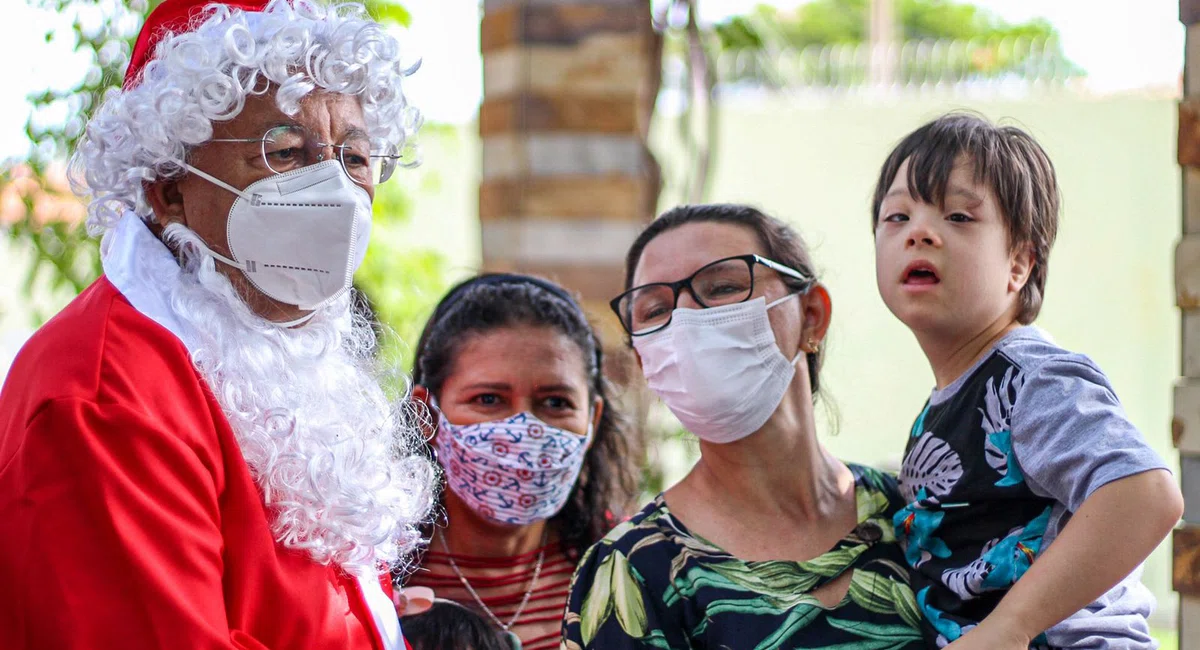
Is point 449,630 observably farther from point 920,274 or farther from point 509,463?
point 920,274

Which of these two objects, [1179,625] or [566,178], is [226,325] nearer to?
[1179,625]

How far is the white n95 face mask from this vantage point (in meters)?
2.14

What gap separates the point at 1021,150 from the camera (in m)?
2.56

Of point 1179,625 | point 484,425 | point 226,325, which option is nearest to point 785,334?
point 484,425

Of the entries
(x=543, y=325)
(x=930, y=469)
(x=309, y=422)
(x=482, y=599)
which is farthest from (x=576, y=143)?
(x=309, y=422)

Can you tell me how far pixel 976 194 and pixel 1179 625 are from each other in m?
1.08

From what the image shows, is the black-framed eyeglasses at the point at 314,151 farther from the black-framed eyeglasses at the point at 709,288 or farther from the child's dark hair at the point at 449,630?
the child's dark hair at the point at 449,630

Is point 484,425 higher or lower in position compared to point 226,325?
lower

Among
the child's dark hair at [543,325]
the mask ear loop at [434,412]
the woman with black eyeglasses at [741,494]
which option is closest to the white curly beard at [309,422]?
the woman with black eyeglasses at [741,494]

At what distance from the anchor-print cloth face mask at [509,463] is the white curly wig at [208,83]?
1.05 metres

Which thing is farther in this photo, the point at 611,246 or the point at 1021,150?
the point at 611,246

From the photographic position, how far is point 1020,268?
2588mm

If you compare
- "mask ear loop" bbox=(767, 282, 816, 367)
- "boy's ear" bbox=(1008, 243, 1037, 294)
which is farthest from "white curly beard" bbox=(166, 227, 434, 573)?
"boy's ear" bbox=(1008, 243, 1037, 294)

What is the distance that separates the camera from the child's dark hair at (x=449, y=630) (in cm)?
271
